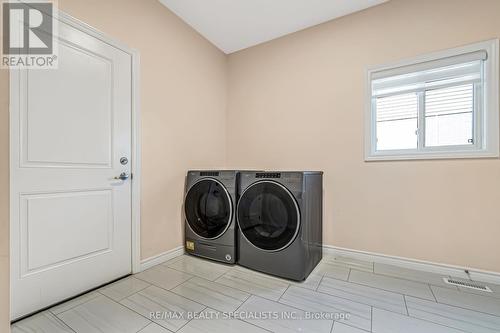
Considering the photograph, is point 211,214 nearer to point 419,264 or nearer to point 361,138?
point 361,138

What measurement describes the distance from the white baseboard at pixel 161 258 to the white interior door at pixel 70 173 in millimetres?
136

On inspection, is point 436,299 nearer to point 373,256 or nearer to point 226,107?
point 373,256

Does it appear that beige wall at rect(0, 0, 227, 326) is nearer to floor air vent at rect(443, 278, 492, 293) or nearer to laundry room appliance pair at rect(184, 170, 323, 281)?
laundry room appliance pair at rect(184, 170, 323, 281)

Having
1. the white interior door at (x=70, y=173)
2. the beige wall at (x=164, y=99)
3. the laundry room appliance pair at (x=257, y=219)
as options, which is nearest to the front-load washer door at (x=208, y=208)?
the laundry room appliance pair at (x=257, y=219)

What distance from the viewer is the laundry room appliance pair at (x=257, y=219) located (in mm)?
1743

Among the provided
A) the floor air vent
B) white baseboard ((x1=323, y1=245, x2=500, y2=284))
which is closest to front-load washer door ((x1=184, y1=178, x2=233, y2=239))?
white baseboard ((x1=323, y1=245, x2=500, y2=284))

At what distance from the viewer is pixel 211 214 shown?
7.10ft

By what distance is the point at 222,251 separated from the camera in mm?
2057

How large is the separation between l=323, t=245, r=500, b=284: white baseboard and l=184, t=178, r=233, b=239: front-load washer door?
1127 millimetres

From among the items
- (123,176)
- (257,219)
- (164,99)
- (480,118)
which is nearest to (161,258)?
(123,176)

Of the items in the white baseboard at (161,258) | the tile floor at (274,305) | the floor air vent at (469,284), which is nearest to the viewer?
the tile floor at (274,305)

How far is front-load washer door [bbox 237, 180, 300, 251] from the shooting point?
5.78 ft

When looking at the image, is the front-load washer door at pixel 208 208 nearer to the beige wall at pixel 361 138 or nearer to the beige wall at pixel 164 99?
the beige wall at pixel 164 99

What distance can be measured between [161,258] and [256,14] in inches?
101
